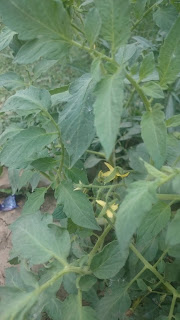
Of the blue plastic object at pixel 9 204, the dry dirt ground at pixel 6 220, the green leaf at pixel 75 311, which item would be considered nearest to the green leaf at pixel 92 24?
the green leaf at pixel 75 311

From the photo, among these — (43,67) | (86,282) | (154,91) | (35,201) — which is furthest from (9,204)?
(154,91)

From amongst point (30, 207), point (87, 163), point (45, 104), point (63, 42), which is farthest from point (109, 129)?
point (87, 163)

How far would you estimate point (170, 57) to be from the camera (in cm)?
84

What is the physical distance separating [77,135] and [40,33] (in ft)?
0.86

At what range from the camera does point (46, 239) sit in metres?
1.02

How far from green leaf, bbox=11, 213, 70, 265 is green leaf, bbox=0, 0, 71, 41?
490 millimetres

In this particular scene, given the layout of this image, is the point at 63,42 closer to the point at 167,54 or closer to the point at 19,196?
the point at 167,54

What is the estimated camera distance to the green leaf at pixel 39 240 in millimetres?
983

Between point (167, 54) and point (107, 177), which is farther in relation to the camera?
point (107, 177)

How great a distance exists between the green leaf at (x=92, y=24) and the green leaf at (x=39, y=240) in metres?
0.48

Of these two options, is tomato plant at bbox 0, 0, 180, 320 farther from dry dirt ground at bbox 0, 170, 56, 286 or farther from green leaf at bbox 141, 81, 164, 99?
dry dirt ground at bbox 0, 170, 56, 286

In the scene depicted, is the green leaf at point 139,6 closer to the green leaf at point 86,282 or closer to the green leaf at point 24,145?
the green leaf at point 24,145

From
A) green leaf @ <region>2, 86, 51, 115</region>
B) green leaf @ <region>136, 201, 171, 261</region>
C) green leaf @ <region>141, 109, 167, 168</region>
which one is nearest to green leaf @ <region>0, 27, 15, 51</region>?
green leaf @ <region>2, 86, 51, 115</region>

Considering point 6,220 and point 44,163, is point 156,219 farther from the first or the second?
point 6,220
